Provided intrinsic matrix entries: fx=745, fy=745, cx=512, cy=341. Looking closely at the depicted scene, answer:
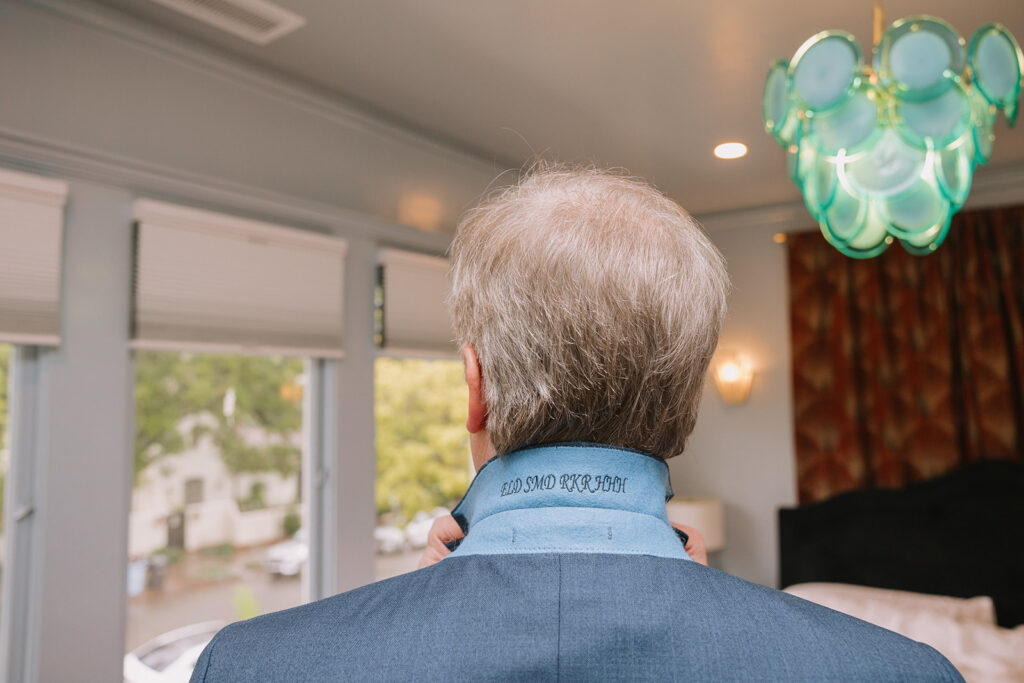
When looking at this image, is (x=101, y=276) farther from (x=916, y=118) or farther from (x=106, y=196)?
(x=916, y=118)

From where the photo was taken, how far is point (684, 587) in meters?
0.52

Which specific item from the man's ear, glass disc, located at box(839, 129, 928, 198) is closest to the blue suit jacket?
the man's ear

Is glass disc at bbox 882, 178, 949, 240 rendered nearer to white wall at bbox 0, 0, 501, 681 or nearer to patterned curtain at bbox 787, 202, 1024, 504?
white wall at bbox 0, 0, 501, 681

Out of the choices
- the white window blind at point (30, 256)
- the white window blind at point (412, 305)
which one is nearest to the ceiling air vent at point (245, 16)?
the white window blind at point (30, 256)

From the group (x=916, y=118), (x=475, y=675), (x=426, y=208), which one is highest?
(x=426, y=208)

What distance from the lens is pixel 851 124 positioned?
1667 millimetres

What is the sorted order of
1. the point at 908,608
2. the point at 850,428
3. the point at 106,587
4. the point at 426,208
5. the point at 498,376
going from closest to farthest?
the point at 498,376 → the point at 106,587 → the point at 908,608 → the point at 426,208 → the point at 850,428

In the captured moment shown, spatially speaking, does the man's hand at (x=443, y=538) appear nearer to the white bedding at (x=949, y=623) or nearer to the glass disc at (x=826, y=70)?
the glass disc at (x=826, y=70)

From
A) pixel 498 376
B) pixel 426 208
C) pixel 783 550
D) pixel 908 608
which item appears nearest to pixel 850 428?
pixel 783 550

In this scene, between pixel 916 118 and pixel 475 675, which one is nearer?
pixel 475 675

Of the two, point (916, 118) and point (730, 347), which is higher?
point (916, 118)

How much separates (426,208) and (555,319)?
2825mm

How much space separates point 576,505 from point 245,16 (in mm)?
2132

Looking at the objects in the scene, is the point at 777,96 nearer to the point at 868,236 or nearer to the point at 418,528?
the point at 868,236
